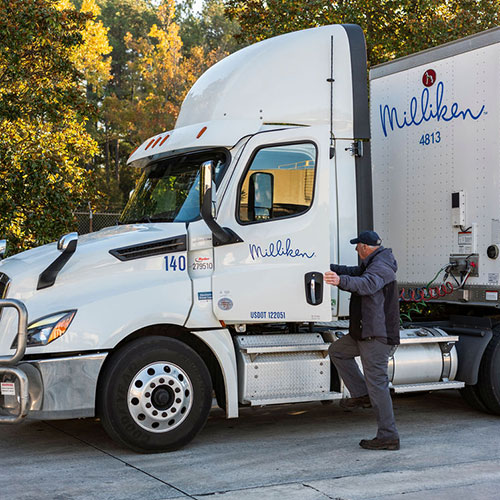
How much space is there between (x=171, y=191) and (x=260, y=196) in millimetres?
882

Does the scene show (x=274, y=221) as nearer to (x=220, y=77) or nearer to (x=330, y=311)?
(x=330, y=311)

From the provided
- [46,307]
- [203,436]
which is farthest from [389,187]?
[46,307]

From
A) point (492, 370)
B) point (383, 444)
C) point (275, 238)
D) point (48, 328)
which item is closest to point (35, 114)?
point (275, 238)

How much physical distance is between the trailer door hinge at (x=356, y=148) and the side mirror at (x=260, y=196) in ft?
3.33

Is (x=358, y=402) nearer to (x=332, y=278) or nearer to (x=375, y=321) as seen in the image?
(x=375, y=321)

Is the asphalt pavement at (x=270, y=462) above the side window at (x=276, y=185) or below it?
below

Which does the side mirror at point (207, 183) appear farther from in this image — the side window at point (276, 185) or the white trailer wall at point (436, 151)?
the white trailer wall at point (436, 151)

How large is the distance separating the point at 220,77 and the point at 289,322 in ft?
8.41

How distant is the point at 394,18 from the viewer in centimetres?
1673

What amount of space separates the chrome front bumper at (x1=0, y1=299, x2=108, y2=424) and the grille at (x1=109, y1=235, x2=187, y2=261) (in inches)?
34.7

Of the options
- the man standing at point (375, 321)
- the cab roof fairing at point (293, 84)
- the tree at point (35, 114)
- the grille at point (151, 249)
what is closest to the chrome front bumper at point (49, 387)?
the grille at point (151, 249)

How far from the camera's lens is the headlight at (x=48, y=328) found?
652 centimetres

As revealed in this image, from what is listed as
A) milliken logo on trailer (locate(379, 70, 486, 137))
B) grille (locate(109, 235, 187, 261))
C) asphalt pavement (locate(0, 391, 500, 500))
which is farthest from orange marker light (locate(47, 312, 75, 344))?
milliken logo on trailer (locate(379, 70, 486, 137))

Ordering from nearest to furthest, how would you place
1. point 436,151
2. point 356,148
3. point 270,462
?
point 270,462 < point 356,148 < point 436,151
